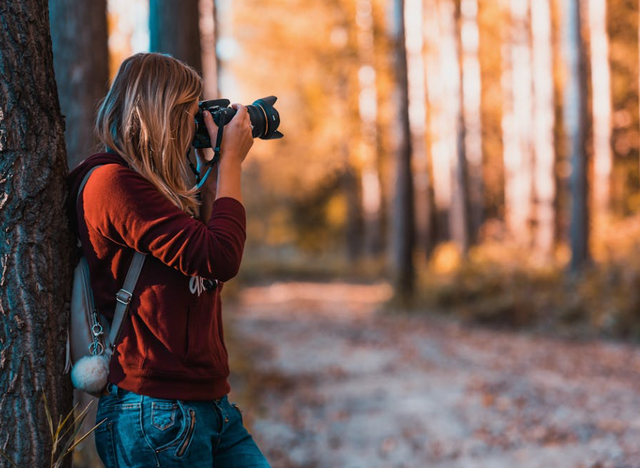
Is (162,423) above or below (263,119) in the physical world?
below

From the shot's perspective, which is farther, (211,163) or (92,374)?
(211,163)

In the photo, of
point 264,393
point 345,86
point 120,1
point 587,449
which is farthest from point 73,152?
point 345,86

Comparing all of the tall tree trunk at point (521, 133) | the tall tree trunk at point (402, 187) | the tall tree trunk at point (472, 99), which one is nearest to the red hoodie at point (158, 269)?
the tall tree trunk at point (402, 187)

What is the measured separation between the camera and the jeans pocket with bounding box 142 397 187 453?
7.18ft

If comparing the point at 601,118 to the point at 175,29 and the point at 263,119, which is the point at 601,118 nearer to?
the point at 175,29

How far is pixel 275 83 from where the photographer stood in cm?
2741

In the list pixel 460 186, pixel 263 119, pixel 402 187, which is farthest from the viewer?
pixel 460 186

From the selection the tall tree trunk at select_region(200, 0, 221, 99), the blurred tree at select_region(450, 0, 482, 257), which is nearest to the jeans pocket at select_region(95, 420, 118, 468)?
the tall tree trunk at select_region(200, 0, 221, 99)

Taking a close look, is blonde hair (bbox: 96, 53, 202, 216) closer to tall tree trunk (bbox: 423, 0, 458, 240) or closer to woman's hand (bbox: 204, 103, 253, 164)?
woman's hand (bbox: 204, 103, 253, 164)

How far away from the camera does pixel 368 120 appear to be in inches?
946

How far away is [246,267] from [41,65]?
965 inches

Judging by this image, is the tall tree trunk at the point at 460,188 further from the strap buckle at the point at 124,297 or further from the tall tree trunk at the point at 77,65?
the strap buckle at the point at 124,297

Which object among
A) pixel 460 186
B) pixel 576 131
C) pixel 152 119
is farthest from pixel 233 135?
pixel 460 186

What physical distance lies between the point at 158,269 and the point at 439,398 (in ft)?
19.1
